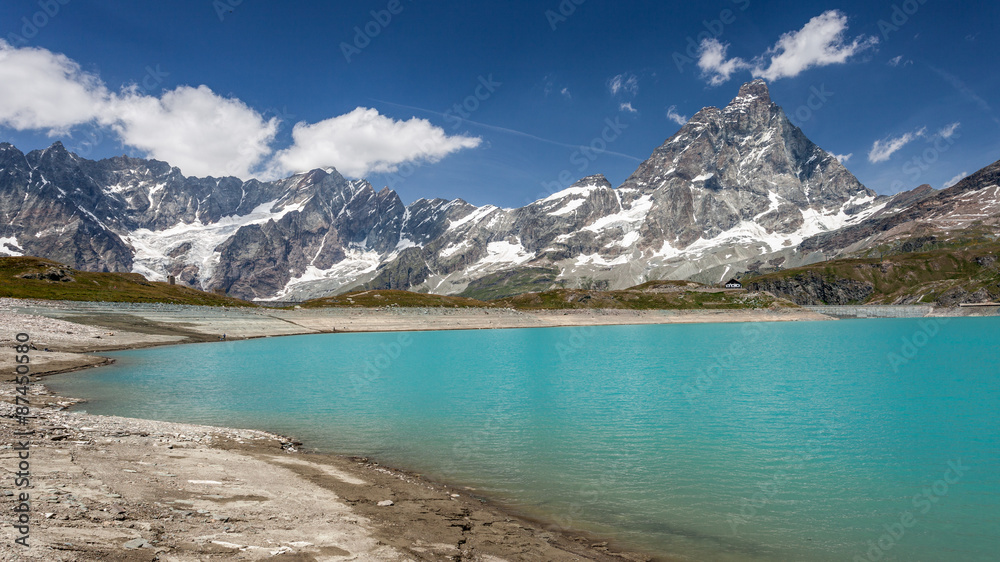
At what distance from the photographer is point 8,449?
14.2 m

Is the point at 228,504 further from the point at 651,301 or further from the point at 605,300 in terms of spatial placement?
the point at 651,301

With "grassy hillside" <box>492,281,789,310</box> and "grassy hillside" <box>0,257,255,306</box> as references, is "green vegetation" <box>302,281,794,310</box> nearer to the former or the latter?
"grassy hillside" <box>492,281,789,310</box>

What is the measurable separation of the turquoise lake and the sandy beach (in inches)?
83.9

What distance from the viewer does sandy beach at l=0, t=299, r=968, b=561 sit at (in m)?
9.20

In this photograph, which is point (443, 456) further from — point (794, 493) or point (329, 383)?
point (329, 383)

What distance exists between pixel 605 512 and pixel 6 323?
72.9 m

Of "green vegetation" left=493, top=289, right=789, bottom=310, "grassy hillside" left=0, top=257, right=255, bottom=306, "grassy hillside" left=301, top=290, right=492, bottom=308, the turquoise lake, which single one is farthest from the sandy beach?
"green vegetation" left=493, top=289, right=789, bottom=310

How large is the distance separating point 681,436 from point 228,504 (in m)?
19.4

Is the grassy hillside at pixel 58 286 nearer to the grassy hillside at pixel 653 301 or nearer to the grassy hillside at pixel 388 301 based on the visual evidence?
the grassy hillside at pixel 388 301

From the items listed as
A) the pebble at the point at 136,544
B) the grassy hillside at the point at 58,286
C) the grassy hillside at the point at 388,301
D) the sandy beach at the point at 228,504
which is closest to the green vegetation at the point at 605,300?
the grassy hillside at the point at 388,301

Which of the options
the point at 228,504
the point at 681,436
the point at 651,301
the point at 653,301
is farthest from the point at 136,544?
the point at 653,301

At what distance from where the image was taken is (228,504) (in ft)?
40.0

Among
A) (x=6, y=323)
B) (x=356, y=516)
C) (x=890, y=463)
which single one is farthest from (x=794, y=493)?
(x=6, y=323)

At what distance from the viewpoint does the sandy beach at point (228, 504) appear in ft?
30.2
